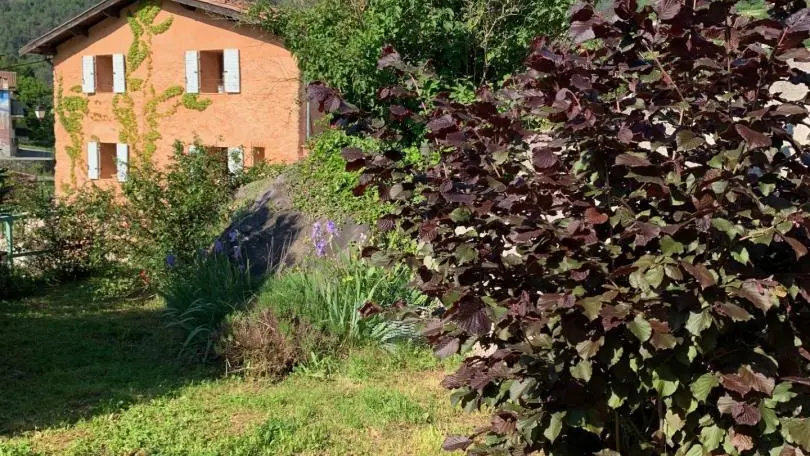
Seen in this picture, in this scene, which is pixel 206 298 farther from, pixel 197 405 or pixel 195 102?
pixel 195 102

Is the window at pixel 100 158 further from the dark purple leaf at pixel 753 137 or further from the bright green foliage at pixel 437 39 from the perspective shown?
the dark purple leaf at pixel 753 137

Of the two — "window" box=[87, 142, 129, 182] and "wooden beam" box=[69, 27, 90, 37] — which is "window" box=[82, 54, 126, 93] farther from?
"window" box=[87, 142, 129, 182]

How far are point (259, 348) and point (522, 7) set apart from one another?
703 cm

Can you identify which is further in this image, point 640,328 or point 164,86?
point 164,86

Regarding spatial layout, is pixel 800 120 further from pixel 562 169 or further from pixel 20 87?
pixel 20 87

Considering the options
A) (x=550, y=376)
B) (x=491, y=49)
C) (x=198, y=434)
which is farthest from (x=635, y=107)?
(x=491, y=49)

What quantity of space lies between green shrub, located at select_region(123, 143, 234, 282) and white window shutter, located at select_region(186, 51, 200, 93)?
12.3 m

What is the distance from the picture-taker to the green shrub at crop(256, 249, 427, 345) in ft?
19.8

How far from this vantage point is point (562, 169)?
2496mm

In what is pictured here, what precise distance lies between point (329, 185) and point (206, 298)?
304 centimetres

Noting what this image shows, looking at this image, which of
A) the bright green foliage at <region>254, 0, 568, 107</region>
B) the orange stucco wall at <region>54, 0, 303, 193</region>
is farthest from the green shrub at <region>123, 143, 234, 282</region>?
the orange stucco wall at <region>54, 0, 303, 193</region>

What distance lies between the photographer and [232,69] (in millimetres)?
20203

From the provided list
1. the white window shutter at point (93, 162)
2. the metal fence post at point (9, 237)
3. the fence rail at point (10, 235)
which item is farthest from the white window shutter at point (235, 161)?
the white window shutter at point (93, 162)

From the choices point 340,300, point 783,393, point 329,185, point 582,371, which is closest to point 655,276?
point 582,371
